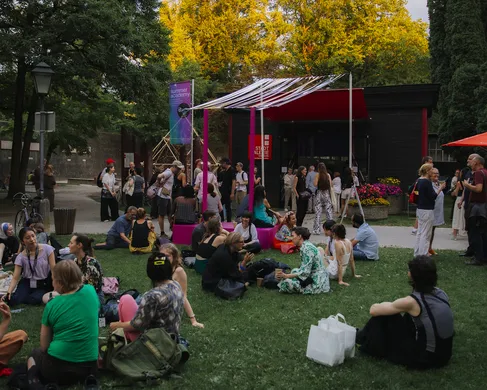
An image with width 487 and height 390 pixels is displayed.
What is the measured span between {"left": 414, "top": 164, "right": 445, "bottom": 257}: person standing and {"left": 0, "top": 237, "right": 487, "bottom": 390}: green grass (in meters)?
0.50

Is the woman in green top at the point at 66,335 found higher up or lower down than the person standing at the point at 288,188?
lower down

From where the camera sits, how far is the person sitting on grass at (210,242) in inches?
346

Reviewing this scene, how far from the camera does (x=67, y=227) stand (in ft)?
45.4

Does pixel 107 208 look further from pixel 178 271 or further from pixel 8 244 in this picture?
pixel 178 271

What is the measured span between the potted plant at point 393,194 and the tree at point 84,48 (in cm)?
872

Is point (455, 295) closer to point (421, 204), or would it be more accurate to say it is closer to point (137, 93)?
point (421, 204)

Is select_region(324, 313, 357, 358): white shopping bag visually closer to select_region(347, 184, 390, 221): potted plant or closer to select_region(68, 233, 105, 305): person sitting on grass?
select_region(68, 233, 105, 305): person sitting on grass

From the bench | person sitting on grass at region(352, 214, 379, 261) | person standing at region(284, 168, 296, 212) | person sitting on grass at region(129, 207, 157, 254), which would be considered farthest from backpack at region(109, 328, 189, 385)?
person standing at region(284, 168, 296, 212)

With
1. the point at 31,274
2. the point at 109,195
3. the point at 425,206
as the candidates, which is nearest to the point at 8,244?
the point at 31,274

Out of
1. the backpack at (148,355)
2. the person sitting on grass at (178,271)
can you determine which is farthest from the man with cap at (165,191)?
the backpack at (148,355)

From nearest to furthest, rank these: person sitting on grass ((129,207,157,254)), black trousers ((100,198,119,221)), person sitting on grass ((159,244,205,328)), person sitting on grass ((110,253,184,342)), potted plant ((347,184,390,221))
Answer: person sitting on grass ((110,253,184,342)), person sitting on grass ((159,244,205,328)), person sitting on grass ((129,207,157,254)), black trousers ((100,198,119,221)), potted plant ((347,184,390,221))

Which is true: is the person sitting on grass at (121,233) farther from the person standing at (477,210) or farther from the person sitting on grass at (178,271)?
the person standing at (477,210)

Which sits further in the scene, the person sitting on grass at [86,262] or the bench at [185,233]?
the bench at [185,233]

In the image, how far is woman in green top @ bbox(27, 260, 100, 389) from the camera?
15.0 feet
